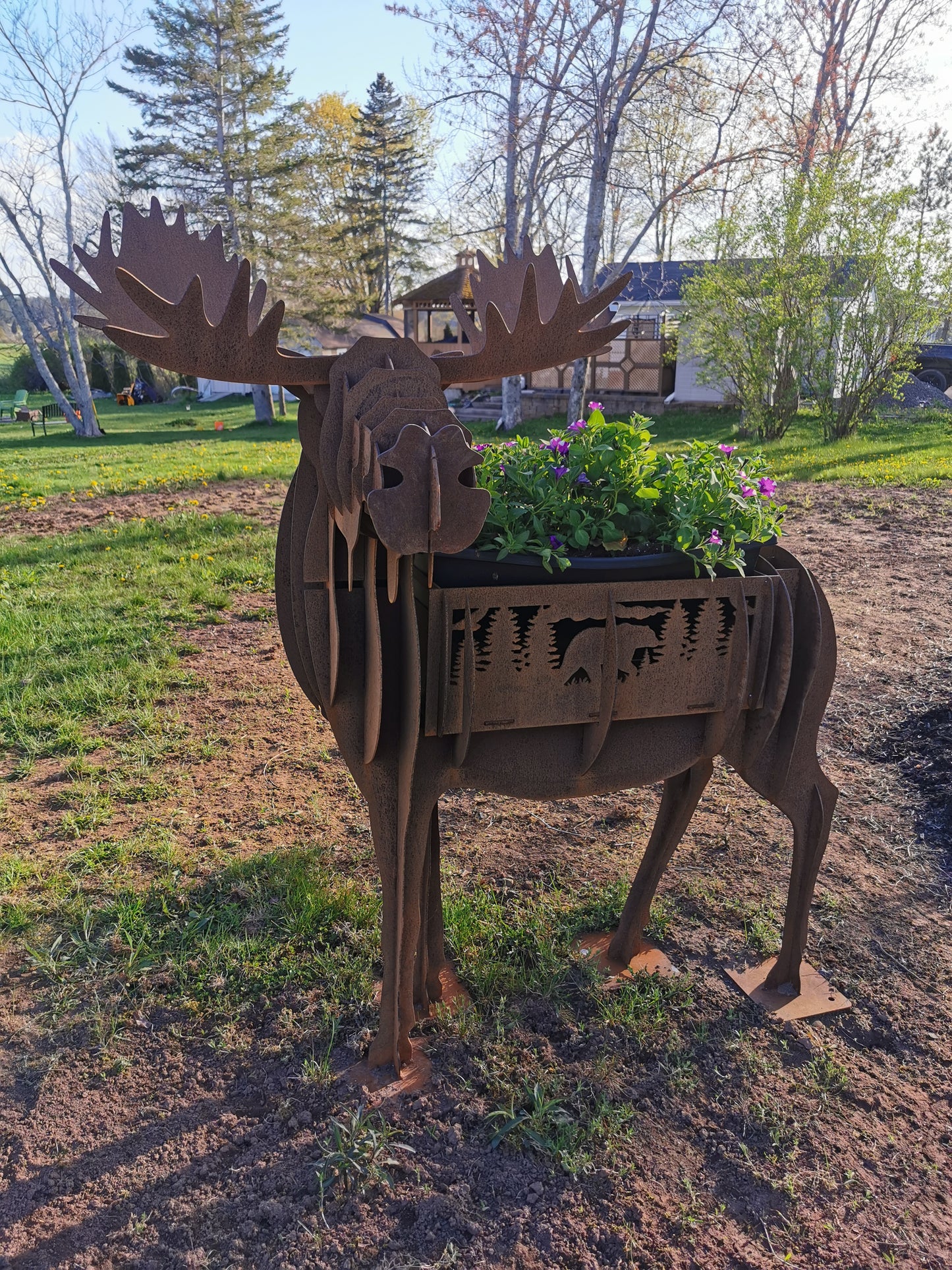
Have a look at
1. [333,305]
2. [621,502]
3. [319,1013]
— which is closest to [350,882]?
[319,1013]

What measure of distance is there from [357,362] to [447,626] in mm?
608

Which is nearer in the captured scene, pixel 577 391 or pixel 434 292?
pixel 577 391

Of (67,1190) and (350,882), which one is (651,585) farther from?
(67,1190)

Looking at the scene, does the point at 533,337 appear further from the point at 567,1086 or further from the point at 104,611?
the point at 104,611

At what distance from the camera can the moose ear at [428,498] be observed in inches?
54.6

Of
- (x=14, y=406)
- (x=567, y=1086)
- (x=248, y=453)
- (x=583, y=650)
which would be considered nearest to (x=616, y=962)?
(x=567, y=1086)

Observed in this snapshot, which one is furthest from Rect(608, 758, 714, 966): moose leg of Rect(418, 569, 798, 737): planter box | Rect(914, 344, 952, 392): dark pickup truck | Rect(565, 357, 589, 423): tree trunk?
Rect(914, 344, 952, 392): dark pickup truck

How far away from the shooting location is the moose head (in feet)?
4.65

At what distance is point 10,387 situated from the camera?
32344 millimetres

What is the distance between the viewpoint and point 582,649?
75.4 inches

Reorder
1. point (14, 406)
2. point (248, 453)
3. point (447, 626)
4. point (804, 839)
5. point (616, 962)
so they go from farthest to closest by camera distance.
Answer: point (14, 406)
point (248, 453)
point (616, 962)
point (804, 839)
point (447, 626)

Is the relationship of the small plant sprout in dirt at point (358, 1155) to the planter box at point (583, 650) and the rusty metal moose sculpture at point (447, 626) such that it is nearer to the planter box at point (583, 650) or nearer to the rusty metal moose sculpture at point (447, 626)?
the rusty metal moose sculpture at point (447, 626)

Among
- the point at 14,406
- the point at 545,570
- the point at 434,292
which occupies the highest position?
the point at 434,292

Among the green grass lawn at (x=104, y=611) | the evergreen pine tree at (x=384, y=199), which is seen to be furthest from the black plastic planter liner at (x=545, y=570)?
the evergreen pine tree at (x=384, y=199)
